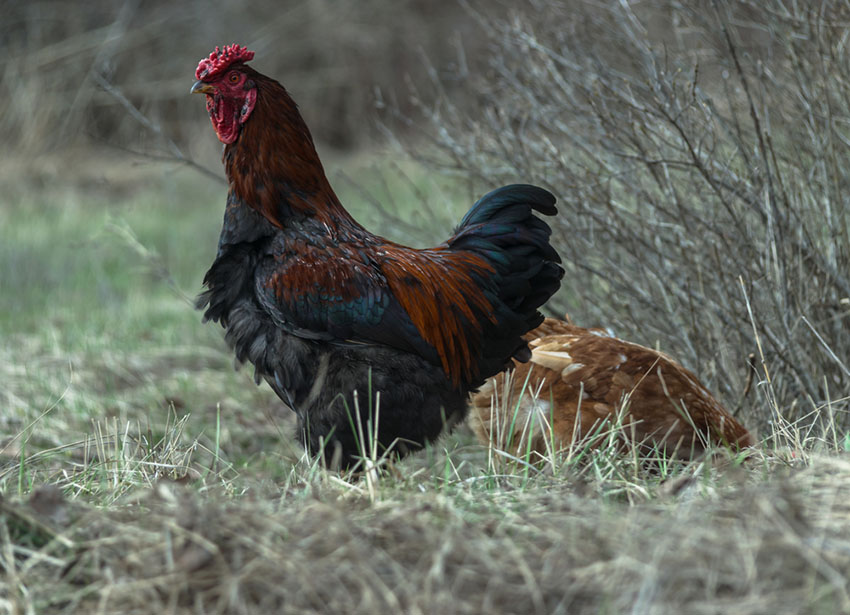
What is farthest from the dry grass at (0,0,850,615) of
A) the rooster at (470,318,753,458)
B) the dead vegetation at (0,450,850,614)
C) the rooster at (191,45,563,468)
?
the rooster at (191,45,563,468)

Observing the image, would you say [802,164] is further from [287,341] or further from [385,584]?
[385,584]

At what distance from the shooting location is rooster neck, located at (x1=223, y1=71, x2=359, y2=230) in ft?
12.6

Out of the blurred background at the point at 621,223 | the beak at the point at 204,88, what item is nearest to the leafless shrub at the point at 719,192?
the blurred background at the point at 621,223

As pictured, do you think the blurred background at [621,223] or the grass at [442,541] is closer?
the grass at [442,541]

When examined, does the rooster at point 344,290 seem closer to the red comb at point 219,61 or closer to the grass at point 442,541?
the red comb at point 219,61

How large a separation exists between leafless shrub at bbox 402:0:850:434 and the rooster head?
1.42 m

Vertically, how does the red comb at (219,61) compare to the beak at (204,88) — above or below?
above

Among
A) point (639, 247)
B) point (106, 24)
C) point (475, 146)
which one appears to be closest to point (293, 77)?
point (106, 24)

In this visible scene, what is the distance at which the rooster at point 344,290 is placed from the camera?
3.67 metres

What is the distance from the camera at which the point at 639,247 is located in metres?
4.75

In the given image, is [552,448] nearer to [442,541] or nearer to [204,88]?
[442,541]

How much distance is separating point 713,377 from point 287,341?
2135 mm

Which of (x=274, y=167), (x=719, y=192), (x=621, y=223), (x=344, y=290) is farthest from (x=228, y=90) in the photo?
(x=719, y=192)

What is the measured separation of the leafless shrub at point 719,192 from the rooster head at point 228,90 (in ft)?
4.65
